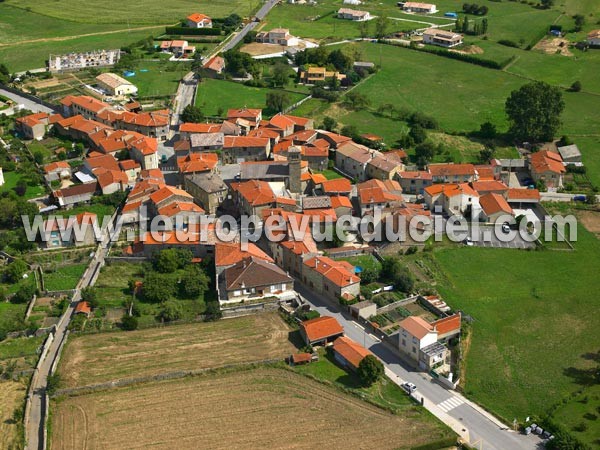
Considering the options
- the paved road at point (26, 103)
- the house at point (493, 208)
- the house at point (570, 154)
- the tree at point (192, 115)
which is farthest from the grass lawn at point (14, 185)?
the house at point (570, 154)

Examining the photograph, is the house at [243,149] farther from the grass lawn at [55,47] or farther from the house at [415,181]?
the grass lawn at [55,47]

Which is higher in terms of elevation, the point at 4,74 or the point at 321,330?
the point at 4,74

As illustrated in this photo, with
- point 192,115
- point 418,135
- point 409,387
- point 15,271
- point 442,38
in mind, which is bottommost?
point 409,387

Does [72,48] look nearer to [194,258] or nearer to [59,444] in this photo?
[194,258]

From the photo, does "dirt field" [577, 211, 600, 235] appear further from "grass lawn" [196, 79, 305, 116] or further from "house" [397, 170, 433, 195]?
"grass lawn" [196, 79, 305, 116]

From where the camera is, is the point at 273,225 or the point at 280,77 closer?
the point at 273,225

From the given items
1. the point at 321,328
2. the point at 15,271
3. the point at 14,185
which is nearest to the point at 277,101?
the point at 14,185

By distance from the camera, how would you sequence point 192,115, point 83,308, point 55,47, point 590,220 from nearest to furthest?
point 83,308 < point 590,220 < point 192,115 < point 55,47

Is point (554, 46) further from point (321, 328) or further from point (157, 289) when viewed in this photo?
point (157, 289)
